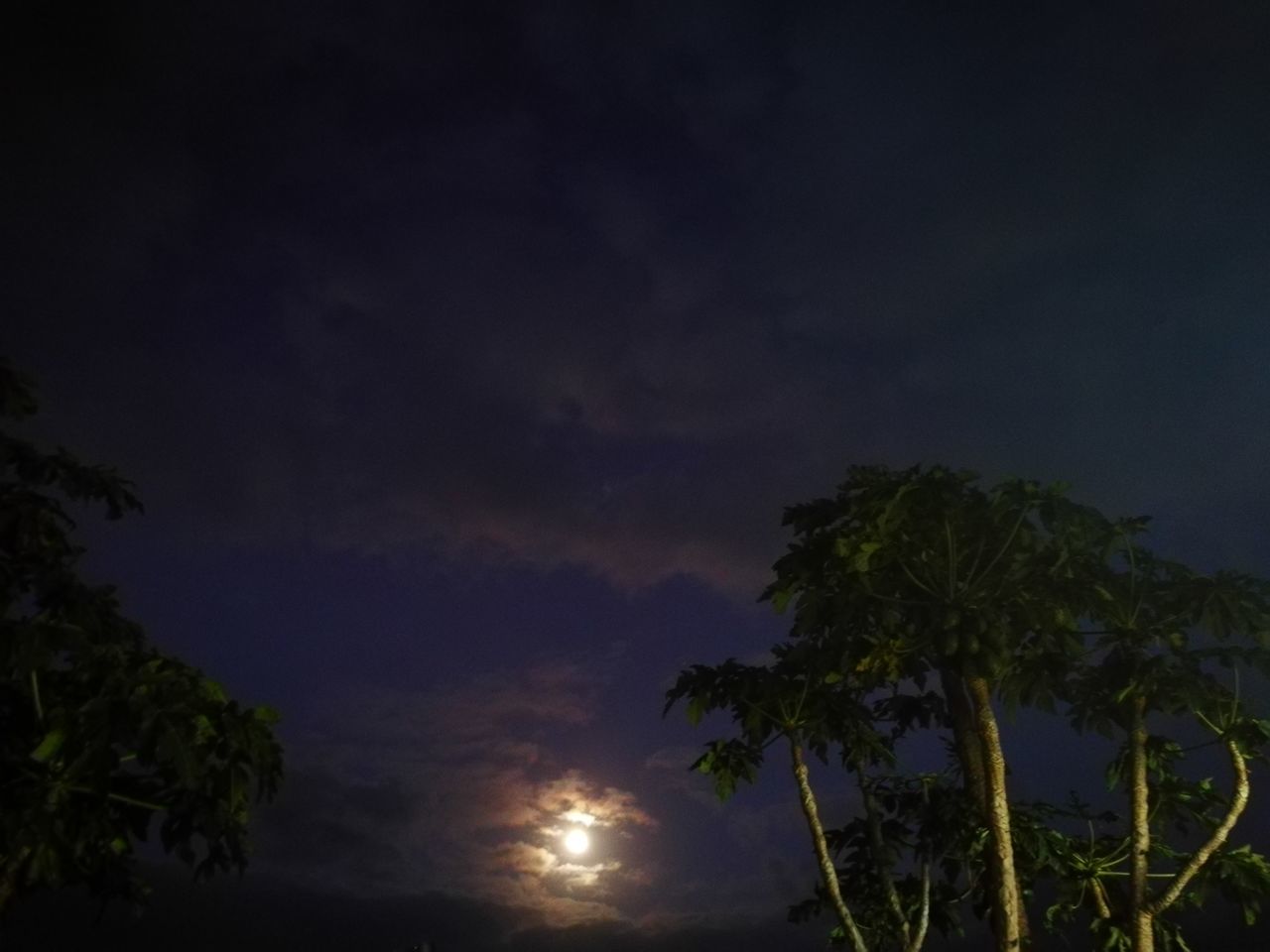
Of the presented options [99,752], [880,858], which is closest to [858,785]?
[880,858]

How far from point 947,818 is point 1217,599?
5454mm

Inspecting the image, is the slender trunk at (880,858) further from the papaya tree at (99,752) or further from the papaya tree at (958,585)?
the papaya tree at (99,752)

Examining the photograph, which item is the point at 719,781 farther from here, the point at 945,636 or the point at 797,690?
the point at 945,636

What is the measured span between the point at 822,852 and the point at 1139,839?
15.3 ft

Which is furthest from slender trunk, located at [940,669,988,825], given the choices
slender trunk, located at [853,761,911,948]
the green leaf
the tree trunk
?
the green leaf

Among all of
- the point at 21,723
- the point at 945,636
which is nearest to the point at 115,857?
the point at 21,723

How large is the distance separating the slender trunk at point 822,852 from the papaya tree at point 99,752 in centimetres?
824

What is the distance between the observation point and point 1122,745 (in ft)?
42.9

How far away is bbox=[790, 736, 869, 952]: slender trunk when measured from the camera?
12984 mm

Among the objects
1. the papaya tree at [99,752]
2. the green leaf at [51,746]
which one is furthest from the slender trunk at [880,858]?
the green leaf at [51,746]

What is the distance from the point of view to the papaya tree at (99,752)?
7.11m

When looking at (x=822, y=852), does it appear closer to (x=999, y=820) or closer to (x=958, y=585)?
(x=999, y=820)

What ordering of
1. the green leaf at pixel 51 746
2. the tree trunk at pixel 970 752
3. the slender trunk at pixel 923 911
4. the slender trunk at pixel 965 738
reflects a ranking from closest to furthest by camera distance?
the green leaf at pixel 51 746
the tree trunk at pixel 970 752
the slender trunk at pixel 923 911
the slender trunk at pixel 965 738

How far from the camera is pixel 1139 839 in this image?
11.8m
